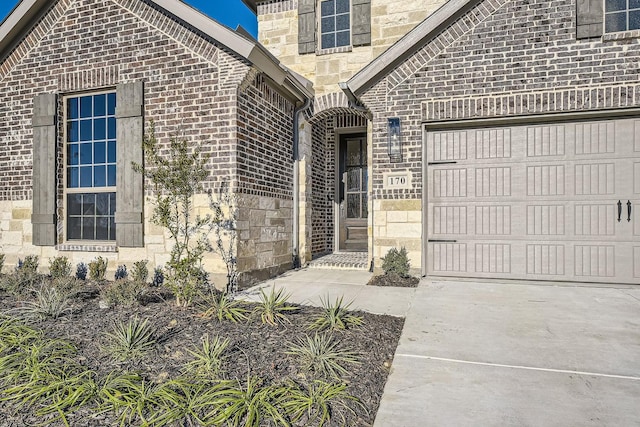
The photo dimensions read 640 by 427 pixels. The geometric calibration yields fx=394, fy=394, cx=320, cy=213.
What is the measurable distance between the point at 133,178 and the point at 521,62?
6.24 m

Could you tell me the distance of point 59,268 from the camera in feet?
21.0

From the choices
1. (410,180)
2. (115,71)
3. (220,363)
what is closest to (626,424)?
(220,363)

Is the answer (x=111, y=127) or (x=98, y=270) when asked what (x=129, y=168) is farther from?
(x=98, y=270)

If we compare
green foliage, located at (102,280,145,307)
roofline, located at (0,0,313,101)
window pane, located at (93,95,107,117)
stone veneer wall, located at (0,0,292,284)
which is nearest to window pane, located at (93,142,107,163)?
window pane, located at (93,95,107,117)

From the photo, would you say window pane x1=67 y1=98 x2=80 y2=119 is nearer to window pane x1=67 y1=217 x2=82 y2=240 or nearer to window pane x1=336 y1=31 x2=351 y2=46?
window pane x1=67 y1=217 x2=82 y2=240

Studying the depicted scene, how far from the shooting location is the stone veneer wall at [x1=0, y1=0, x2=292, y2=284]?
5934 mm

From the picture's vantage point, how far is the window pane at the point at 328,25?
8.28m

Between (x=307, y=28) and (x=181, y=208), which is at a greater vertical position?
(x=307, y=28)

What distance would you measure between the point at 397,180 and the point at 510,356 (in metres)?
3.72

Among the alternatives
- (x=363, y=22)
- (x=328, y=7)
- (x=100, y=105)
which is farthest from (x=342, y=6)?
(x=100, y=105)

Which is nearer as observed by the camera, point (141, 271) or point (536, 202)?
point (141, 271)

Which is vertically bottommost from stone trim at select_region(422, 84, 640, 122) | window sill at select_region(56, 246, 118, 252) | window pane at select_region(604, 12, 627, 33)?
window sill at select_region(56, 246, 118, 252)

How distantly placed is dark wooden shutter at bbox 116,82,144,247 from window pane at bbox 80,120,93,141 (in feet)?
2.93

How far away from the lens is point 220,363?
2.94 meters
